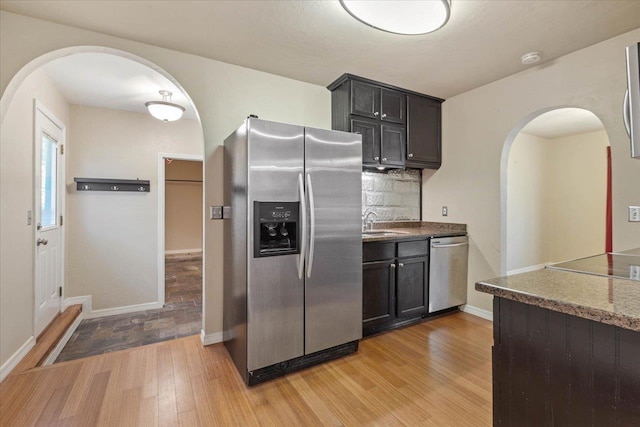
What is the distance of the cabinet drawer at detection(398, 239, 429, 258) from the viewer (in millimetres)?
2898

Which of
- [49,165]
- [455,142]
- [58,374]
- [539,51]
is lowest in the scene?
[58,374]

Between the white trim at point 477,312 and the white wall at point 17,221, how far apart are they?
4154mm

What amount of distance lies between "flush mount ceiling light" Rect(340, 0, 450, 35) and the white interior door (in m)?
2.99

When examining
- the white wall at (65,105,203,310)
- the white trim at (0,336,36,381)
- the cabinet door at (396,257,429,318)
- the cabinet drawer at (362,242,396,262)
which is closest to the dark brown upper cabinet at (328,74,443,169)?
the cabinet drawer at (362,242,396,262)

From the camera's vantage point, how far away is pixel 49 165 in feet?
10.2

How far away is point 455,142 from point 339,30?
209cm

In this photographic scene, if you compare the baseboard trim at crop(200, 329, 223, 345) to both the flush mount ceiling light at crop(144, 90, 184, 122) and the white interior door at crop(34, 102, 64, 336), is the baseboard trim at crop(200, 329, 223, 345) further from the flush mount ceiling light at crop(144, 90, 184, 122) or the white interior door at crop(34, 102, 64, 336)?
the flush mount ceiling light at crop(144, 90, 184, 122)

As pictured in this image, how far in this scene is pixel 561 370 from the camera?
91 cm

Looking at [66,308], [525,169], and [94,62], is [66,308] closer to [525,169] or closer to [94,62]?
[94,62]

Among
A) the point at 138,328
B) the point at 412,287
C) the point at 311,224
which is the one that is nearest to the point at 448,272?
the point at 412,287

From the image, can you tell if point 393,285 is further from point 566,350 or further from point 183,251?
point 183,251

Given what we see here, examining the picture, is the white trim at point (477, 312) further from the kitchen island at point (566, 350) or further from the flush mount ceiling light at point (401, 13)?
the flush mount ceiling light at point (401, 13)

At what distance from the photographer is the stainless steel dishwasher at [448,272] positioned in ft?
10.2

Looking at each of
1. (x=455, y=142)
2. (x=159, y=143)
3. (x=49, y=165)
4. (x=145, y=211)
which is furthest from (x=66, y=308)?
(x=455, y=142)
